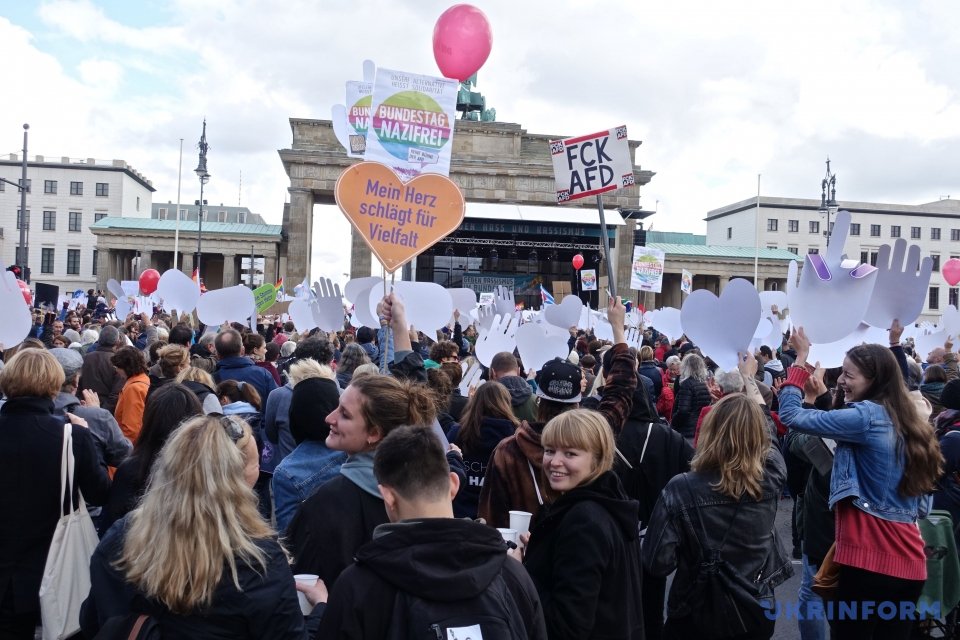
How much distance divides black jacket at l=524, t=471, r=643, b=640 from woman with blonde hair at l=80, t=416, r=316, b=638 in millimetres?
901

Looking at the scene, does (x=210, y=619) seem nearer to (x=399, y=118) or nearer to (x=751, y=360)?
(x=751, y=360)

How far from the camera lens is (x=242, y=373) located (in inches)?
263

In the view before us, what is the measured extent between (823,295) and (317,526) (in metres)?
3.04

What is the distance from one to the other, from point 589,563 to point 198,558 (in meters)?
1.24

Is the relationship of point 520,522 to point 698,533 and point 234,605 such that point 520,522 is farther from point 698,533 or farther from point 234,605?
point 234,605

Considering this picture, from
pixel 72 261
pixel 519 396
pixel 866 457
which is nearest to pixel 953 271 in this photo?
pixel 519 396

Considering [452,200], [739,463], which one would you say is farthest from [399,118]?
[739,463]

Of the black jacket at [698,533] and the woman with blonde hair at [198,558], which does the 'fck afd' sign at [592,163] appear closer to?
the black jacket at [698,533]

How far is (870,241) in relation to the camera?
72.4m

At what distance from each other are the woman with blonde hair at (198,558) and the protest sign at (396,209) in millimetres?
2947

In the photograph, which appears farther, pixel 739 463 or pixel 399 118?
pixel 399 118

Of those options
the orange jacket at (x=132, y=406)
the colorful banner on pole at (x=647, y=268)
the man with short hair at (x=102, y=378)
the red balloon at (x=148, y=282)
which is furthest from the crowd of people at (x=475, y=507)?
the red balloon at (x=148, y=282)

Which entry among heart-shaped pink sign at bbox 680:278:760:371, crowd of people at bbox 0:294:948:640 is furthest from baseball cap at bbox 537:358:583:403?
heart-shaped pink sign at bbox 680:278:760:371

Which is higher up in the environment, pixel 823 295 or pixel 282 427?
pixel 823 295
